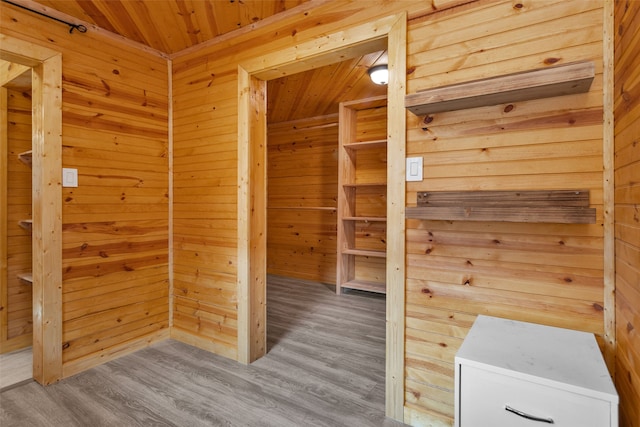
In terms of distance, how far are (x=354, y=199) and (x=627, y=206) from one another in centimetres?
344

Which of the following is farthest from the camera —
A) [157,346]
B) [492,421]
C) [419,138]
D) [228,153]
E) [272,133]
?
[272,133]

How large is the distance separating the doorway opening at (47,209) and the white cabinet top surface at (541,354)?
242 cm

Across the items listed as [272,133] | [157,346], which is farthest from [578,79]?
[272,133]

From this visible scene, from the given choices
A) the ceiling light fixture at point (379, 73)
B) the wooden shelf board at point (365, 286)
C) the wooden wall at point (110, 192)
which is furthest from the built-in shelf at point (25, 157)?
the wooden shelf board at point (365, 286)

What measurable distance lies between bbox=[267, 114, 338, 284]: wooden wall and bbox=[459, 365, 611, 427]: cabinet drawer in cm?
345

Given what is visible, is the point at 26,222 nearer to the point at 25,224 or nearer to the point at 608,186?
the point at 25,224

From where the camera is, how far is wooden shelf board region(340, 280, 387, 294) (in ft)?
13.0

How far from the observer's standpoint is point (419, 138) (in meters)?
1.66

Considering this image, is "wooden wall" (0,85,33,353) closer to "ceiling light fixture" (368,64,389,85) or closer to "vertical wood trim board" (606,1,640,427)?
"ceiling light fixture" (368,64,389,85)

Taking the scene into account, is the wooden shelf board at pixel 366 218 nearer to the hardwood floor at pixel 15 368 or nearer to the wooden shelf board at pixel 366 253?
the wooden shelf board at pixel 366 253

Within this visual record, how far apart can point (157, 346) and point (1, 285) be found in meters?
1.28

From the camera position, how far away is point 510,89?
1.31 m

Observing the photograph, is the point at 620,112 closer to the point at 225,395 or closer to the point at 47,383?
the point at 225,395

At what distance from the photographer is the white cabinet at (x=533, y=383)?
3.01ft
